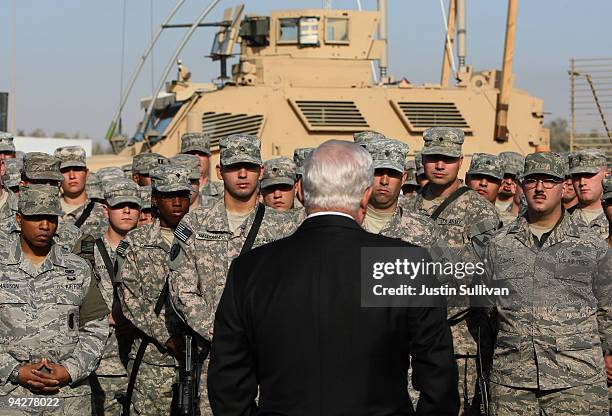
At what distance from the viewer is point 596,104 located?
74.6 ft

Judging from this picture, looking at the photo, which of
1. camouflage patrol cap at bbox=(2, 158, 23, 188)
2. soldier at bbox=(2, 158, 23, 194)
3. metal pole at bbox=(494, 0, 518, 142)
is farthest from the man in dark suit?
metal pole at bbox=(494, 0, 518, 142)

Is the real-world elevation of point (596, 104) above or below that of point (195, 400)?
above

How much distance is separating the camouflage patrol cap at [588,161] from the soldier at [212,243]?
116 inches

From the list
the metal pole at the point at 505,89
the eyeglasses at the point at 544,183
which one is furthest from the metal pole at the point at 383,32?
the eyeglasses at the point at 544,183

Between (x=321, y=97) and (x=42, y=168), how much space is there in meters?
10.2

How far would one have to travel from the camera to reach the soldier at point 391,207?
25.1 feet

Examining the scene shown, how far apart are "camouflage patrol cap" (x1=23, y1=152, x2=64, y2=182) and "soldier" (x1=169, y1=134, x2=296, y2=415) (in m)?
2.54

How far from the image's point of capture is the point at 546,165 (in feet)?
24.1

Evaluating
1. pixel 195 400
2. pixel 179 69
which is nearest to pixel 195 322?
pixel 195 400

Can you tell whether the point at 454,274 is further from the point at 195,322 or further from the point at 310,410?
the point at 310,410

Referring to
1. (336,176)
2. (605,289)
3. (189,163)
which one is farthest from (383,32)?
(336,176)

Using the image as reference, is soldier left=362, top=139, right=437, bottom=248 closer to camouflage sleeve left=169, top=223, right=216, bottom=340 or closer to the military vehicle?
camouflage sleeve left=169, top=223, right=216, bottom=340

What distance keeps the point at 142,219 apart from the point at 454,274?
3495 millimetres

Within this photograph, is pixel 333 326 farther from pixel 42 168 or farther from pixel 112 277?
pixel 42 168
